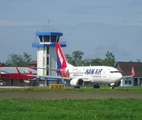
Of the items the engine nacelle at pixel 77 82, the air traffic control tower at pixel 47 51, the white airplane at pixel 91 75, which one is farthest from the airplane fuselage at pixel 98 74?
the air traffic control tower at pixel 47 51

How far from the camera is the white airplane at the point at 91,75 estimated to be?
69.3 metres

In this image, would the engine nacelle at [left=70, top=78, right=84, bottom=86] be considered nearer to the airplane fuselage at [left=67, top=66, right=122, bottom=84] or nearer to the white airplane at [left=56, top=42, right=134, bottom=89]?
the white airplane at [left=56, top=42, right=134, bottom=89]

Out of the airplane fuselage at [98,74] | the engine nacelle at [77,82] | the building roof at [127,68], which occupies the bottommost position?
the engine nacelle at [77,82]

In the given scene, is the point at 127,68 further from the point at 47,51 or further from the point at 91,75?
the point at 91,75

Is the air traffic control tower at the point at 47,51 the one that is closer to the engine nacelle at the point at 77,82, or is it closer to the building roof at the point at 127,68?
the building roof at the point at 127,68

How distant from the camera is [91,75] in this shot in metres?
72.6

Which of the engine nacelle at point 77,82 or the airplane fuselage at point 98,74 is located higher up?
the airplane fuselage at point 98,74

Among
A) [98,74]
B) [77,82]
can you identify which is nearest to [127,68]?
[77,82]

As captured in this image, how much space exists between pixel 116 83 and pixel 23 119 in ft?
164

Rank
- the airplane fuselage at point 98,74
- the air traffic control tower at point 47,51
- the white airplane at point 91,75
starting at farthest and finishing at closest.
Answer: the air traffic control tower at point 47,51 → the white airplane at point 91,75 → the airplane fuselage at point 98,74

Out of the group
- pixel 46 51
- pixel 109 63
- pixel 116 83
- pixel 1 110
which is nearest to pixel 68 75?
pixel 116 83

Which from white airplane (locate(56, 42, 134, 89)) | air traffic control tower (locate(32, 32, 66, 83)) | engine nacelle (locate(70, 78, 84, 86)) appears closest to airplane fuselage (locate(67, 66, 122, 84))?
white airplane (locate(56, 42, 134, 89))

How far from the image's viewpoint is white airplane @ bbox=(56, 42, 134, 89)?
69.3 m

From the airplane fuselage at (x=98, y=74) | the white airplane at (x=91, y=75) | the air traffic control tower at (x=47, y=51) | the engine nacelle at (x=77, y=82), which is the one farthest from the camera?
the air traffic control tower at (x=47, y=51)
